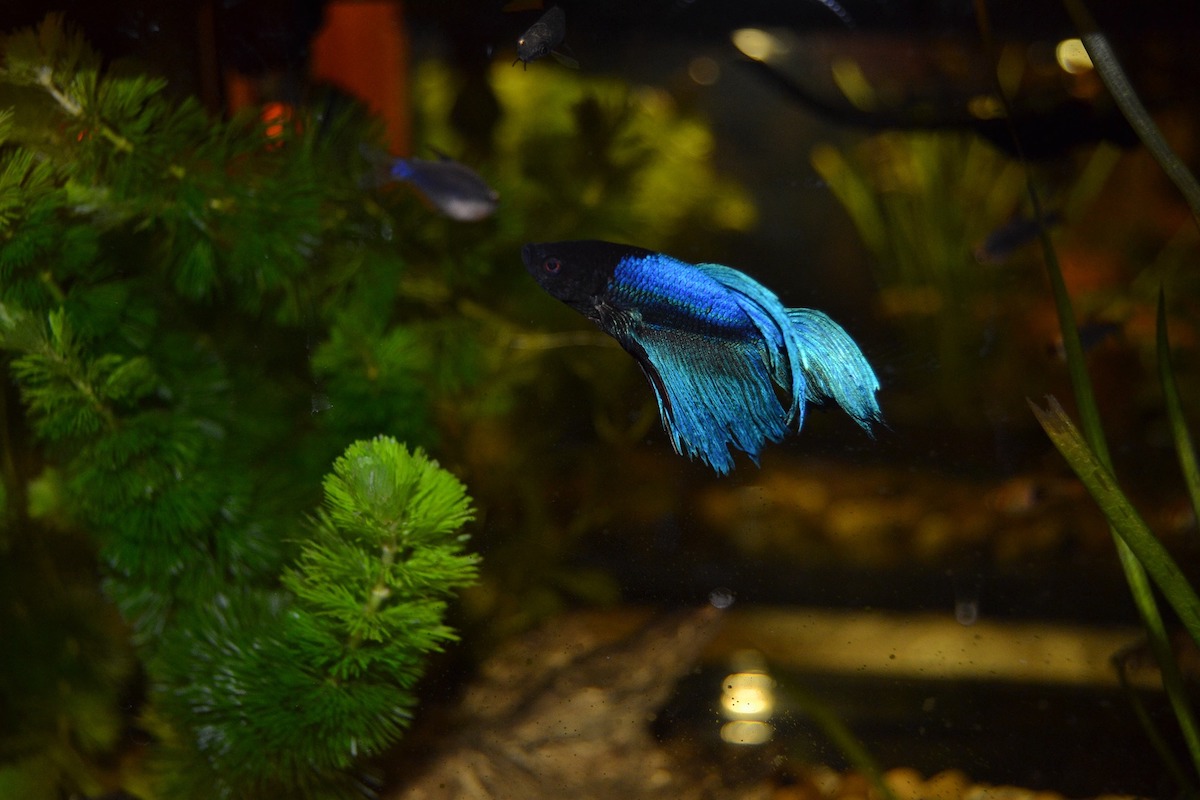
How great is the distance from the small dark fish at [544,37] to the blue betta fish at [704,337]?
331 millimetres

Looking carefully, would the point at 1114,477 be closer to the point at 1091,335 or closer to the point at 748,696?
the point at 748,696

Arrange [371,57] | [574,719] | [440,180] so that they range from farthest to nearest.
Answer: [371,57] → [440,180] → [574,719]

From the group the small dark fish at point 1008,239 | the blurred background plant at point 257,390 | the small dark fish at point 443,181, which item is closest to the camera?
the blurred background plant at point 257,390

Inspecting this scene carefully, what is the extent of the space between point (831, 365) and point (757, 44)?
1102 mm

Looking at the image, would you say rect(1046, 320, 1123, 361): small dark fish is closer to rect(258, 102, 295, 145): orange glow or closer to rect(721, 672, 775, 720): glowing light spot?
rect(721, 672, 775, 720): glowing light spot

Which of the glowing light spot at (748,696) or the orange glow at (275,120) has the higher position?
the orange glow at (275,120)

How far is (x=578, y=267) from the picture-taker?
2.68ft

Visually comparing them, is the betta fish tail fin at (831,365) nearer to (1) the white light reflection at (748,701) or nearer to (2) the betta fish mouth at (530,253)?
(2) the betta fish mouth at (530,253)

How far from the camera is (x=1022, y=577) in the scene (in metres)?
1.68

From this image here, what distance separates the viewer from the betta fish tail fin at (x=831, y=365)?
0.84 meters

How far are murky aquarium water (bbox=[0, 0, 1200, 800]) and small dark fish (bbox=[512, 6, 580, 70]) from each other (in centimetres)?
2

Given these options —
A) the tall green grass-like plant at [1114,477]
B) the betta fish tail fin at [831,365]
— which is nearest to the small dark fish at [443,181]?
the betta fish tail fin at [831,365]

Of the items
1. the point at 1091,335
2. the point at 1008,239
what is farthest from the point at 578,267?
the point at 1091,335

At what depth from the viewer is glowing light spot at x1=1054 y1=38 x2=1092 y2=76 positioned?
1639 millimetres
